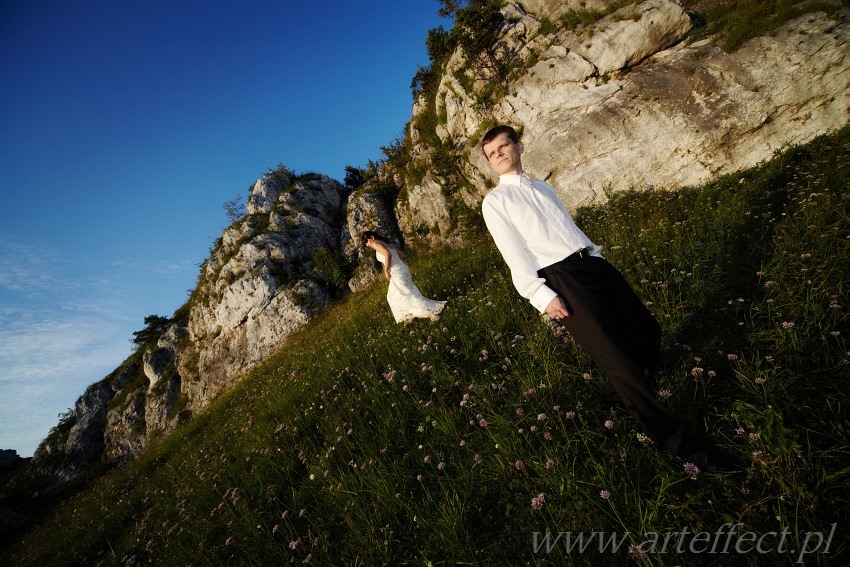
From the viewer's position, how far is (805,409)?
214 centimetres

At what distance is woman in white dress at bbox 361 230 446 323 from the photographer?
7.13 m

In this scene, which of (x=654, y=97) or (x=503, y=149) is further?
(x=654, y=97)

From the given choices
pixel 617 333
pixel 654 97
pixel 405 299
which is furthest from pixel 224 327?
pixel 654 97

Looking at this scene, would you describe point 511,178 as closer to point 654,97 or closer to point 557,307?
point 557,307

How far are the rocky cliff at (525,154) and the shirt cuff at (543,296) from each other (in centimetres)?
1011

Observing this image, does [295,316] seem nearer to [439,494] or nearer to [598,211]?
[598,211]

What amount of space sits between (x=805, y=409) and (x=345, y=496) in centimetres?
376

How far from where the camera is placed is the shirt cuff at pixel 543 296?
7.91 feet

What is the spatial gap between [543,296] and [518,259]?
36 centimetres

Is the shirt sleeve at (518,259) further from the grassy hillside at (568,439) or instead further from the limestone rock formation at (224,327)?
the limestone rock formation at (224,327)

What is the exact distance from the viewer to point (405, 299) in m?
7.57

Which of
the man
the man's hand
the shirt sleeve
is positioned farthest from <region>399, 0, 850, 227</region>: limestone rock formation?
the man's hand

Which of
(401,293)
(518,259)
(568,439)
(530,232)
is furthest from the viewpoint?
(401,293)

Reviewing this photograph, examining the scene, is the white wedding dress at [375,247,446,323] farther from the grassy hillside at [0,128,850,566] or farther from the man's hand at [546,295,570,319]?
the man's hand at [546,295,570,319]
